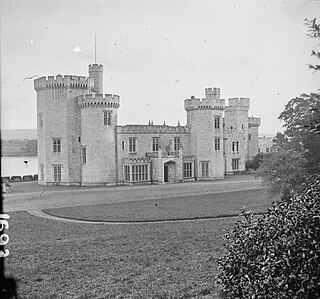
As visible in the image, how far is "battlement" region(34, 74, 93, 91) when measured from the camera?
19234 mm

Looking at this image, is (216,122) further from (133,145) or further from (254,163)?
(133,145)

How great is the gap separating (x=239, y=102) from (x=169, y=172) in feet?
23.2

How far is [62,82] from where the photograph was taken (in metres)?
19.3

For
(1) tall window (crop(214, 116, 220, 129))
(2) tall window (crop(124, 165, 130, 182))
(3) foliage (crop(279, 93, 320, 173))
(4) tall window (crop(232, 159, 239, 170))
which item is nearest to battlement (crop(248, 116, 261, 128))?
(4) tall window (crop(232, 159, 239, 170))

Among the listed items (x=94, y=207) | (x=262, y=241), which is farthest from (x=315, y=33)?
(x=94, y=207)

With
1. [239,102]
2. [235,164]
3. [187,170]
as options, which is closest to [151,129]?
[187,170]

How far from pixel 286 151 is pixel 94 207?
5.01 meters

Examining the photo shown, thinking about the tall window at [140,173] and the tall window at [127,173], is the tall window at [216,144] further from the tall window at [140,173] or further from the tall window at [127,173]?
the tall window at [127,173]

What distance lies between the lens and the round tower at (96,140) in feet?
62.4

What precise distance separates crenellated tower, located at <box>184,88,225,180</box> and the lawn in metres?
10.9

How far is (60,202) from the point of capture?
13.6m

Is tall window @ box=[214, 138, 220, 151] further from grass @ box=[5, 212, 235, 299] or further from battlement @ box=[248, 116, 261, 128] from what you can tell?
grass @ box=[5, 212, 235, 299]

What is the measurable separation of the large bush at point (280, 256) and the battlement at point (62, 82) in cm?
1618

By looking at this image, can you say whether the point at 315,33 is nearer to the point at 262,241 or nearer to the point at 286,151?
the point at 262,241
